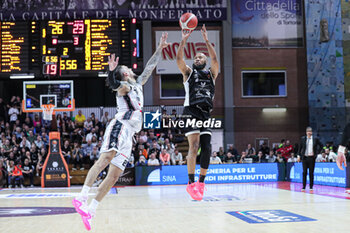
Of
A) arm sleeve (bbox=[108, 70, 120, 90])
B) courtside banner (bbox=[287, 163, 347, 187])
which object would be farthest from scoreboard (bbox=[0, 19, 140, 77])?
arm sleeve (bbox=[108, 70, 120, 90])

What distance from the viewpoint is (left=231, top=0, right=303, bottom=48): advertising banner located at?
85.4 ft

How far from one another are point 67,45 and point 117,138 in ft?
44.7

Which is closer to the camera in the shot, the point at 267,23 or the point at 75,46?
the point at 75,46

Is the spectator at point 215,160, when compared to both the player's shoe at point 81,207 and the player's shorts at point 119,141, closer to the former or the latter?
the player's shorts at point 119,141

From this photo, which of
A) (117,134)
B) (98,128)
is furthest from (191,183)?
(98,128)

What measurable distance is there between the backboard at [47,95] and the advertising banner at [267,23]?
11406 millimetres

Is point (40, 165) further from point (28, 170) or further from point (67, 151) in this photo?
point (67, 151)

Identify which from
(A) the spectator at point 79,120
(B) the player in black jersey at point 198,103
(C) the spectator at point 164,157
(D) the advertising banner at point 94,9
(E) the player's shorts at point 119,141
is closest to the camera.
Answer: (E) the player's shorts at point 119,141

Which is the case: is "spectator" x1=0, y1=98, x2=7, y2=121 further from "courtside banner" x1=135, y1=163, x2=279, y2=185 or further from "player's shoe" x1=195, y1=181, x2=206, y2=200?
"player's shoe" x1=195, y1=181, x2=206, y2=200

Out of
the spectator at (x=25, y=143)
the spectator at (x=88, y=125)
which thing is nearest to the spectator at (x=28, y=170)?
the spectator at (x=25, y=143)

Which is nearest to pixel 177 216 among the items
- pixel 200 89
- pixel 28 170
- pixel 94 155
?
pixel 200 89

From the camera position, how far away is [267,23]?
26.2m

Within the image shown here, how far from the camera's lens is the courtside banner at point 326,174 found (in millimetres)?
15594

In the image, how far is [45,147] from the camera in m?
20.0
